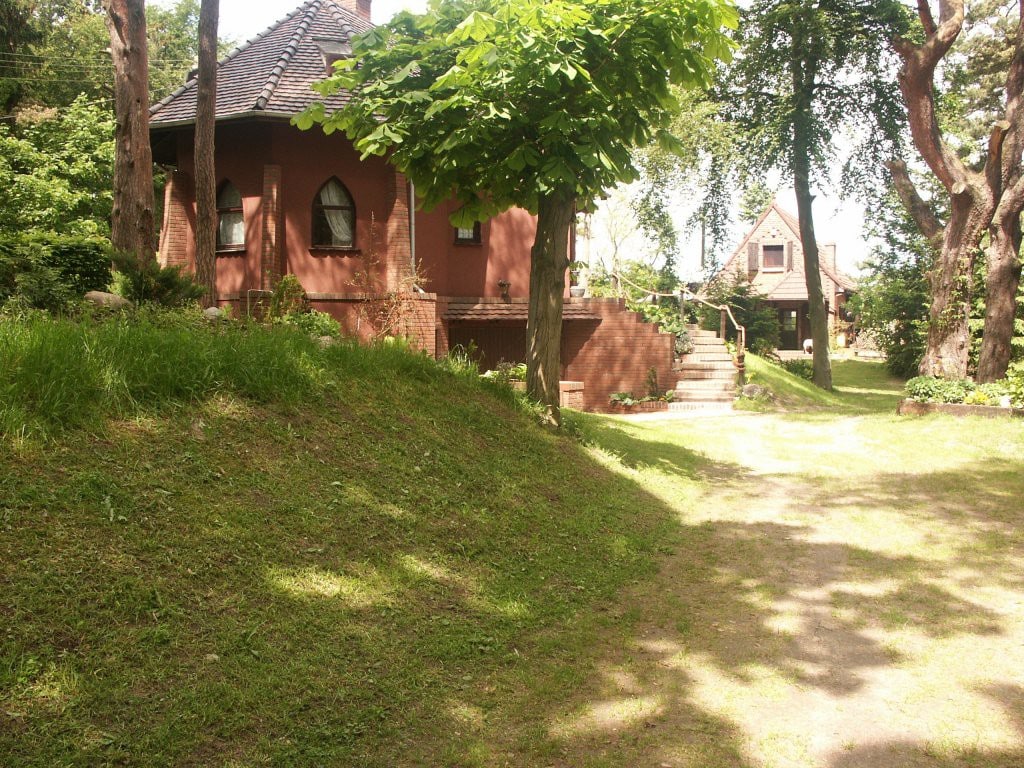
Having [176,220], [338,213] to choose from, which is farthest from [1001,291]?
[176,220]

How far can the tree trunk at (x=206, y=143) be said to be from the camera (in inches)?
578

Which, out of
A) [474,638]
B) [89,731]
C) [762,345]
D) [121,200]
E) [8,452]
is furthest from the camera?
[762,345]

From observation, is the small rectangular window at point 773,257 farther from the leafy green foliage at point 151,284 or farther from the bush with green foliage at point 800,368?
the leafy green foliage at point 151,284

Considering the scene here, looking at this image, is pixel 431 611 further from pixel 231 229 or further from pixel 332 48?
pixel 332 48

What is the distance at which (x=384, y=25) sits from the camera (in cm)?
998

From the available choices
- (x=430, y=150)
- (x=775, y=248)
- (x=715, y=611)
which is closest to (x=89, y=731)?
(x=715, y=611)

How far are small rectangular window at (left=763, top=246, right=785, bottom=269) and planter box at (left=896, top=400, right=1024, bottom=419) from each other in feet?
112

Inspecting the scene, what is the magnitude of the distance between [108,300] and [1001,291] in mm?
16633

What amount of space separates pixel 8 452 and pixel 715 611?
15.4 ft

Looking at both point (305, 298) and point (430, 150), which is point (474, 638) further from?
point (305, 298)

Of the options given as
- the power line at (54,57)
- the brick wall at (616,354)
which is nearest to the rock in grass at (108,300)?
the brick wall at (616,354)

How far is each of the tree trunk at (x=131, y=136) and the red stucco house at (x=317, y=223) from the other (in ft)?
18.2

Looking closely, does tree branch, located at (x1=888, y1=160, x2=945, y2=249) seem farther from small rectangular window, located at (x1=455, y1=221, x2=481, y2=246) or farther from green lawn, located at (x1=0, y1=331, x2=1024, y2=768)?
green lawn, located at (x1=0, y1=331, x2=1024, y2=768)

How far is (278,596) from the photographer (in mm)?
4645
